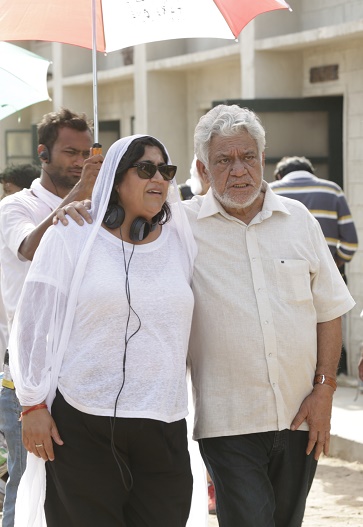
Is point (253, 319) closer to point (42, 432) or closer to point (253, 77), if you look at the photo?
point (42, 432)

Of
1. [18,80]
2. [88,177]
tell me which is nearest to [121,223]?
[88,177]

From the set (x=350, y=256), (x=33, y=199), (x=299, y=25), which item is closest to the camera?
(x=33, y=199)

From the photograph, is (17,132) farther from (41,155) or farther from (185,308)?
(185,308)

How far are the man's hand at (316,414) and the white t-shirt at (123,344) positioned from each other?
571 millimetres

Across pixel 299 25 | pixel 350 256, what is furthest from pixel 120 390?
pixel 299 25

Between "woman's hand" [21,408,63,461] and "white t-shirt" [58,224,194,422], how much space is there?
0.11 meters

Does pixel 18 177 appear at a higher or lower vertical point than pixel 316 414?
higher

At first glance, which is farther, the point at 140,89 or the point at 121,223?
the point at 140,89

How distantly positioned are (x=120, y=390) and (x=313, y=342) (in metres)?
0.89

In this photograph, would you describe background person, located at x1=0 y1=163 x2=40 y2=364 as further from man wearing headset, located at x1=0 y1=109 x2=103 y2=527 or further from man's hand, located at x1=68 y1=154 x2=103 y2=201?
man's hand, located at x1=68 y1=154 x2=103 y2=201

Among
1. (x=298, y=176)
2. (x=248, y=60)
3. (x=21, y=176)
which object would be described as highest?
(x=248, y=60)

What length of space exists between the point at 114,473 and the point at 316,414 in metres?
0.87

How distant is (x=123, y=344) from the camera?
4.18 meters

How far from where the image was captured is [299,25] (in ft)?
38.8
